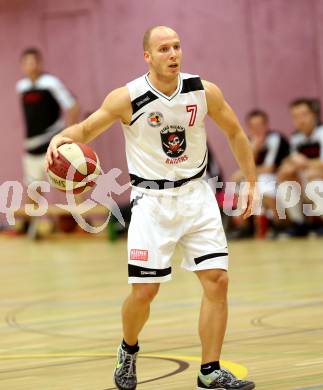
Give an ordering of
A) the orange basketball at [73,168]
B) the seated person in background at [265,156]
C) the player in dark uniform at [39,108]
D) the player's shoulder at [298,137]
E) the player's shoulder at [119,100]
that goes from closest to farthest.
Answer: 1. the orange basketball at [73,168]
2. the player's shoulder at [119,100]
3. the player's shoulder at [298,137]
4. the seated person in background at [265,156]
5. the player in dark uniform at [39,108]

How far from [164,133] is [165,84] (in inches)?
11.2

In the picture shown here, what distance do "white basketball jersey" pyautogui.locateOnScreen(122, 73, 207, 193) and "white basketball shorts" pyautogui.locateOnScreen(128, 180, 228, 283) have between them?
0.35 ft

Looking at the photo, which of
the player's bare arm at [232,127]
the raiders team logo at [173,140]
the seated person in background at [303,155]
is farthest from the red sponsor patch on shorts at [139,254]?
the seated person in background at [303,155]

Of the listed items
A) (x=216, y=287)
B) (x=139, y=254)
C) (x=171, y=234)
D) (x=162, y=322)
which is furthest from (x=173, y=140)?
(x=162, y=322)

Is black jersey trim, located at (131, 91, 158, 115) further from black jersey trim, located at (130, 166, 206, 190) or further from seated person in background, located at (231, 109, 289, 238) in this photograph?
seated person in background, located at (231, 109, 289, 238)

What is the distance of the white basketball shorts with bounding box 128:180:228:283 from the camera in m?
5.88

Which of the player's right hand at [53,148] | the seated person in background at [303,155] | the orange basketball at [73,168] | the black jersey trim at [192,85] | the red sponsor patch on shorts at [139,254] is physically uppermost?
the black jersey trim at [192,85]

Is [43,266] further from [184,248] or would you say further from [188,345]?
[184,248]

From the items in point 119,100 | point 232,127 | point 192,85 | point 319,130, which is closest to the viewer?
point 119,100

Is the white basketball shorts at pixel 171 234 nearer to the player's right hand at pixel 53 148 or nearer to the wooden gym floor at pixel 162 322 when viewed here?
the player's right hand at pixel 53 148

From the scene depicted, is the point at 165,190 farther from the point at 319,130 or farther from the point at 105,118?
the point at 319,130

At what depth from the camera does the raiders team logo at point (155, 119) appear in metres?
5.95

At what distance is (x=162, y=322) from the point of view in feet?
28.1

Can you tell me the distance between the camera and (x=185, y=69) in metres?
17.8
